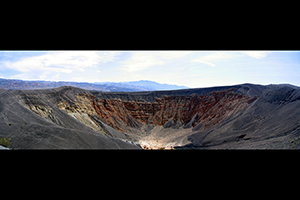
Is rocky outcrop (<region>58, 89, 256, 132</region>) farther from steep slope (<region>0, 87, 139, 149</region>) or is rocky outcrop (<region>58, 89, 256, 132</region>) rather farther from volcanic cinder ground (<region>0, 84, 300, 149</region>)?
steep slope (<region>0, 87, 139, 149</region>)

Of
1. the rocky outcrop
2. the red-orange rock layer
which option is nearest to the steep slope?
the rocky outcrop

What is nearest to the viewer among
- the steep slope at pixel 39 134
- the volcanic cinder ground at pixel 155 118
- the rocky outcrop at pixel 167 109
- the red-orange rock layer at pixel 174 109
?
the steep slope at pixel 39 134

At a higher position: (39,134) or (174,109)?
(39,134)

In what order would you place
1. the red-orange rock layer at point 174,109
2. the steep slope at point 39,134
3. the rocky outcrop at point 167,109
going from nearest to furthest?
the steep slope at point 39,134 < the rocky outcrop at point 167,109 < the red-orange rock layer at point 174,109

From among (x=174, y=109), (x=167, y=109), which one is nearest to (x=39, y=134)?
(x=167, y=109)

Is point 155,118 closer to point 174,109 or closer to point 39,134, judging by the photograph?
point 174,109

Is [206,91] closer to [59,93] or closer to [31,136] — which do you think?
[59,93]

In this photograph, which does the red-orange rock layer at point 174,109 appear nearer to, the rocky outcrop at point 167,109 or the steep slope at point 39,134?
the rocky outcrop at point 167,109

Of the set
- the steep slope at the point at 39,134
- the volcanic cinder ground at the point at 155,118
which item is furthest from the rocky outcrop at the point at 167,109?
the steep slope at the point at 39,134
